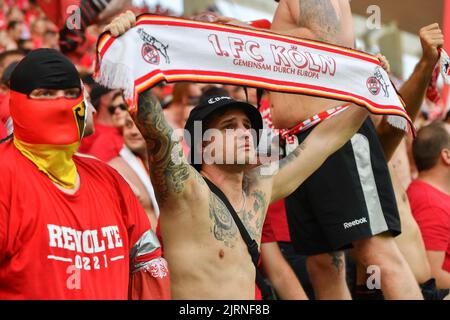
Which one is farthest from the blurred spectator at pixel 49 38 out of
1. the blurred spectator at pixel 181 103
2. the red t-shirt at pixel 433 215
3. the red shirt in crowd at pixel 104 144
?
the red t-shirt at pixel 433 215

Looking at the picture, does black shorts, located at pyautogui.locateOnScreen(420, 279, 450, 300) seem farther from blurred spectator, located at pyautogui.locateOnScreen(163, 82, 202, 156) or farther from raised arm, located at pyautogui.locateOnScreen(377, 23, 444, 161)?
blurred spectator, located at pyautogui.locateOnScreen(163, 82, 202, 156)

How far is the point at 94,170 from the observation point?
3766 millimetres

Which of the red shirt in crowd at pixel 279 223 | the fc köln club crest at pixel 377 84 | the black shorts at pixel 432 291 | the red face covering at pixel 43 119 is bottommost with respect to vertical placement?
the black shorts at pixel 432 291

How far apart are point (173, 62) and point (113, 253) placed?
0.88m

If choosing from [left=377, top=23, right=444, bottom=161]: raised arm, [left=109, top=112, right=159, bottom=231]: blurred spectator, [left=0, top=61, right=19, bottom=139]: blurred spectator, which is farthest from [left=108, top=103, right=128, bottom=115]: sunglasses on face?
[left=377, top=23, right=444, bottom=161]: raised arm

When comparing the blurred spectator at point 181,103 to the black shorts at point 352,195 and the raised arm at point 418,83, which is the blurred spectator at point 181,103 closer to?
the raised arm at point 418,83

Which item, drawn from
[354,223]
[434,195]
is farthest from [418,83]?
[434,195]

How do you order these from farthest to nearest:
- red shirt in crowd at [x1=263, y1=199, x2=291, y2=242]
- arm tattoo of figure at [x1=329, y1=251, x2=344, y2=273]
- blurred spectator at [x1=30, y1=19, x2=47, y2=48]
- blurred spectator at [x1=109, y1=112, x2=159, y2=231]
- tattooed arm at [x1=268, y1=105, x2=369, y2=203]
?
blurred spectator at [x1=30, y1=19, x2=47, y2=48] → red shirt in crowd at [x1=263, y1=199, x2=291, y2=242] → blurred spectator at [x1=109, y1=112, x2=159, y2=231] → arm tattoo of figure at [x1=329, y1=251, x2=344, y2=273] → tattooed arm at [x1=268, y1=105, x2=369, y2=203]

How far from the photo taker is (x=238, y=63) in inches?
163

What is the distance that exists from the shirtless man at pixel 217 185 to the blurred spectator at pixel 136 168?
156cm

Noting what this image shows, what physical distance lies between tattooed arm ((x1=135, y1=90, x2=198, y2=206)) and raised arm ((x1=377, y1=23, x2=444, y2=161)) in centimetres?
168

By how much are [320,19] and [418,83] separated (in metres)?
0.67

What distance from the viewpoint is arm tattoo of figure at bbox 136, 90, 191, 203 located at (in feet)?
12.2

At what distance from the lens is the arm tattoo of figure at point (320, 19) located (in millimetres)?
5094
